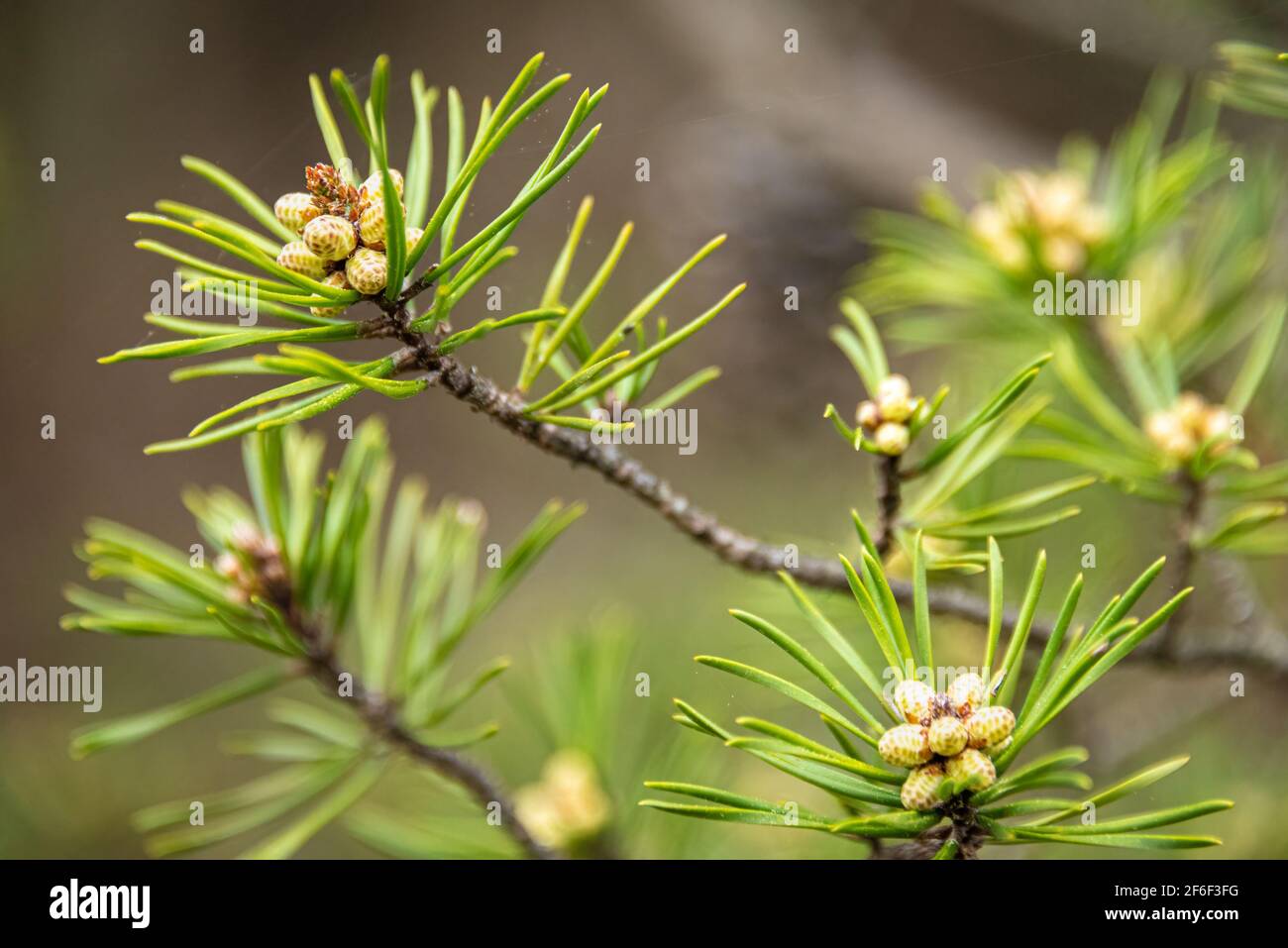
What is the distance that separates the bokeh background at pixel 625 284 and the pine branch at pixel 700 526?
0.02m

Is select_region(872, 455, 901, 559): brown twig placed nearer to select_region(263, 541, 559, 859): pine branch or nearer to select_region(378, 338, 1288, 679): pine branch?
select_region(378, 338, 1288, 679): pine branch

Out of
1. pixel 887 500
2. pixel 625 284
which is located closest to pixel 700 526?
pixel 887 500

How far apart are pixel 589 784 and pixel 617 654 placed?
62mm

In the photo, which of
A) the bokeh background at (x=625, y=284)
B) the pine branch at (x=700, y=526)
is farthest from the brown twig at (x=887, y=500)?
the bokeh background at (x=625, y=284)

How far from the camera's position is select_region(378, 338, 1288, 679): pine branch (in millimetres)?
233

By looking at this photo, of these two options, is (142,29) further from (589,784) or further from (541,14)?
(589,784)

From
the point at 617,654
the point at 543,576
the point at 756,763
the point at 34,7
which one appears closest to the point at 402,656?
the point at 617,654

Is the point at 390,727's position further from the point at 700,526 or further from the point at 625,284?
the point at 625,284

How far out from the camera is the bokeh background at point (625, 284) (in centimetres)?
55

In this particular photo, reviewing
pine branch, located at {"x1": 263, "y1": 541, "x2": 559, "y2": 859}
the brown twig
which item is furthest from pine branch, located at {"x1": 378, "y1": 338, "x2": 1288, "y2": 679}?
pine branch, located at {"x1": 263, "y1": 541, "x2": 559, "y2": 859}

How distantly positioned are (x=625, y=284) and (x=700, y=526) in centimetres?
65

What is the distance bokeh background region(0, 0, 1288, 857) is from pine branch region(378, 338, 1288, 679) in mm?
24

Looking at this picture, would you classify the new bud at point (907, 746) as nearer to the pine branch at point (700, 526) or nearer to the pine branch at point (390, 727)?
the pine branch at point (700, 526)
